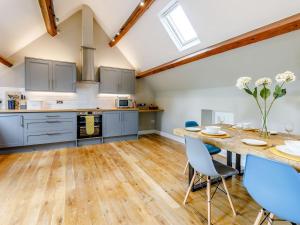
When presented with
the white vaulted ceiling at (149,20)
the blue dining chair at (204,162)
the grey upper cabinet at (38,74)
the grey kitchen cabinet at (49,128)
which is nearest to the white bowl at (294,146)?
the blue dining chair at (204,162)

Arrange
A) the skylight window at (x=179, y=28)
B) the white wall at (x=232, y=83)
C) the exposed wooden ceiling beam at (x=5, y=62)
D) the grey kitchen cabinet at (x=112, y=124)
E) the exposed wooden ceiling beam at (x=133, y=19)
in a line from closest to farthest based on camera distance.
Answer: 1. the white wall at (x=232, y=83)
2. the exposed wooden ceiling beam at (x=133, y=19)
3. the skylight window at (x=179, y=28)
4. the exposed wooden ceiling beam at (x=5, y=62)
5. the grey kitchen cabinet at (x=112, y=124)

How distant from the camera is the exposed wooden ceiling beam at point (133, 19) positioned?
3.01 meters

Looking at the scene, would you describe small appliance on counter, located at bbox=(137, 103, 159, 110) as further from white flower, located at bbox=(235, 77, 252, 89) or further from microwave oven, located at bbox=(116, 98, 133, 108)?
white flower, located at bbox=(235, 77, 252, 89)

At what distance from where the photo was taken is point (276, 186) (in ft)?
3.34

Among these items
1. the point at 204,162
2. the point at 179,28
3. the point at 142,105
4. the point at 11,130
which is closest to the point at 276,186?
the point at 204,162

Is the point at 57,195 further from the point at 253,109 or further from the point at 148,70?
the point at 148,70

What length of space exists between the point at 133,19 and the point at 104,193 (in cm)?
343

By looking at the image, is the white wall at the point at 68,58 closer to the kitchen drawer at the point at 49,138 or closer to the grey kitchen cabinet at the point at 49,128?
the grey kitchen cabinet at the point at 49,128

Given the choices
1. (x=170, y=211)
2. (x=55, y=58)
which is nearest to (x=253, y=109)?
(x=170, y=211)

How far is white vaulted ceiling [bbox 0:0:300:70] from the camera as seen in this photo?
2.04 meters

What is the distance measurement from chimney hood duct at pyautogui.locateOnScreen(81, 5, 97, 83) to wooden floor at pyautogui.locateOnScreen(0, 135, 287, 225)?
219 cm

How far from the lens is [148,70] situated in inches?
191

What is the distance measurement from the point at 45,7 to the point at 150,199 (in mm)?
3472

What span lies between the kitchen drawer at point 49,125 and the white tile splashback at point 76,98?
65cm
